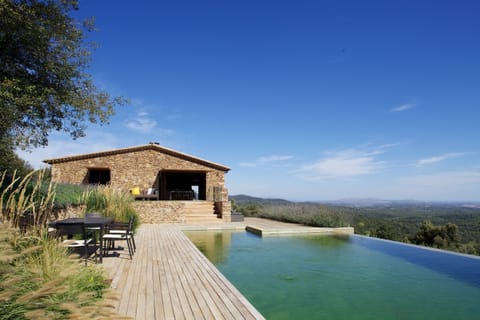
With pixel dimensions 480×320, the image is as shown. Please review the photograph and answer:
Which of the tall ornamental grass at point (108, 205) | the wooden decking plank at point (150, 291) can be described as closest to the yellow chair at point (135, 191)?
the tall ornamental grass at point (108, 205)

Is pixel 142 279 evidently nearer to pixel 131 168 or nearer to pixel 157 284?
pixel 157 284

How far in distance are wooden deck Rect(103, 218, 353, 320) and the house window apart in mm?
13127

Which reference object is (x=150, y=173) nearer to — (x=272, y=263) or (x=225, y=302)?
(x=272, y=263)

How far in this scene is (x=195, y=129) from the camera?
59.8ft

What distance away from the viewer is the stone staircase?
14.2 metres

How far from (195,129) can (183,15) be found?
8.13 m

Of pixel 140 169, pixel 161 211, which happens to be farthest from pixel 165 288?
pixel 140 169

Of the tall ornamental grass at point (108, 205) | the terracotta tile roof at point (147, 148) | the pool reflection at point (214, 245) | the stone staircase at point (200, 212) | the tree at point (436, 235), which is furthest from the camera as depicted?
the terracotta tile roof at point (147, 148)

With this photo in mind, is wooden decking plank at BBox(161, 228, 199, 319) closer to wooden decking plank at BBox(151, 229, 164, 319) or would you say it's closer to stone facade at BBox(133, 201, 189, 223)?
wooden decking plank at BBox(151, 229, 164, 319)

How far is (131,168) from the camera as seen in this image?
17078 mm

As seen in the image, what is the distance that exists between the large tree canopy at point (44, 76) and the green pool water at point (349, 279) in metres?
5.34

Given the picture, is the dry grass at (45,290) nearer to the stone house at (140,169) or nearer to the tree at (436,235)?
the stone house at (140,169)

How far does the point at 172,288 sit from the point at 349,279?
3.40 m

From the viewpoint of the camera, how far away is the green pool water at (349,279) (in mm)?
3939
